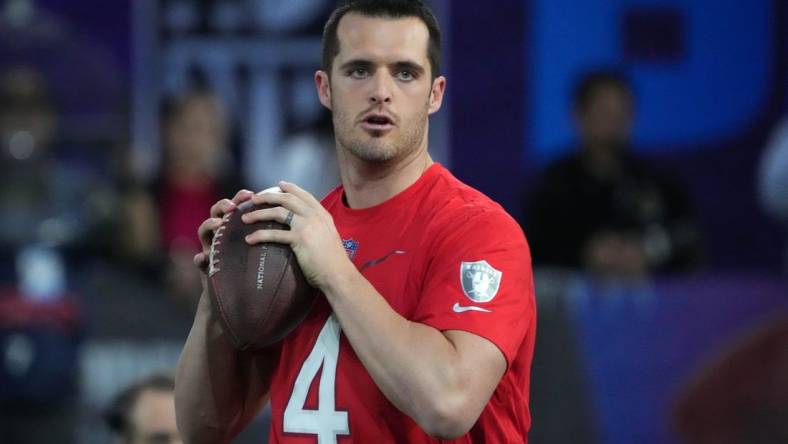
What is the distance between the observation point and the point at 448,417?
3031 mm

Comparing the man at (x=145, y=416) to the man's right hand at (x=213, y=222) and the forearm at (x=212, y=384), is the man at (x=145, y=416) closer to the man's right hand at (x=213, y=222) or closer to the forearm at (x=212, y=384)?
the forearm at (x=212, y=384)

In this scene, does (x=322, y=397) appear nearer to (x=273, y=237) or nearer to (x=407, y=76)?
(x=273, y=237)

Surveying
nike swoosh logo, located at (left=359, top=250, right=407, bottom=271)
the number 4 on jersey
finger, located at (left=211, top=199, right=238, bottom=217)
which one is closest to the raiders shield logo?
nike swoosh logo, located at (left=359, top=250, right=407, bottom=271)

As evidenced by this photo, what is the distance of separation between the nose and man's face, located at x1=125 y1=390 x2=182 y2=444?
74.6 inches

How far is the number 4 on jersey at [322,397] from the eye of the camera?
10.8ft

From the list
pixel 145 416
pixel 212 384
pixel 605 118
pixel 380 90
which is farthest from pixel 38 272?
pixel 380 90

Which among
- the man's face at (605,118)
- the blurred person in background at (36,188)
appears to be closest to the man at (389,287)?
the blurred person in background at (36,188)

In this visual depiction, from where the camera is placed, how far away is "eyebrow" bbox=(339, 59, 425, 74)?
11.1ft

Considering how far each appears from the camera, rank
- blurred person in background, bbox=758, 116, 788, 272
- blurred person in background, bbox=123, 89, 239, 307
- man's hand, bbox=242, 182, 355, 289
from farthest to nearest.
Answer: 1. blurred person in background, bbox=758, 116, 788, 272
2. blurred person in background, bbox=123, 89, 239, 307
3. man's hand, bbox=242, 182, 355, 289

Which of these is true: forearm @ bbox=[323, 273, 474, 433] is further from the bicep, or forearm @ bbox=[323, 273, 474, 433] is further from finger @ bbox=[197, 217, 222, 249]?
finger @ bbox=[197, 217, 222, 249]

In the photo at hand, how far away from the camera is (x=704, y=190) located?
27.1 ft

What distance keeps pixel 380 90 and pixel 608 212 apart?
3.41 metres

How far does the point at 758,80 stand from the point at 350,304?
574cm

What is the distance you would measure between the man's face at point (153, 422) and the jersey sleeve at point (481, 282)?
1.85 m
